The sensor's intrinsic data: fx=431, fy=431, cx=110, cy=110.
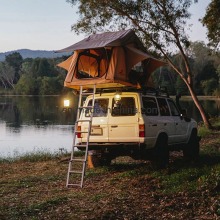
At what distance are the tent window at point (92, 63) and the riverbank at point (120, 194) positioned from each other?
8.96 feet

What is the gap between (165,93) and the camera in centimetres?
1294

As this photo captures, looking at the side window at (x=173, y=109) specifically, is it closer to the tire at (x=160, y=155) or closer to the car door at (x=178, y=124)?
the car door at (x=178, y=124)

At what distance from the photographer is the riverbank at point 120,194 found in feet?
24.8

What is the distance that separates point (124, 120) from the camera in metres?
11.3

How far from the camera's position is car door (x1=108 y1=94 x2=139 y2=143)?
11133mm

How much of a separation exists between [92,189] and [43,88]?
114178 mm

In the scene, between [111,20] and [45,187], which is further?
[111,20]

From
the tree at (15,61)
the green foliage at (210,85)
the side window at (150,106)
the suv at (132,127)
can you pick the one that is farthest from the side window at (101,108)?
the tree at (15,61)

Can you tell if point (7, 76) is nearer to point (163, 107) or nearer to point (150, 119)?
point (163, 107)

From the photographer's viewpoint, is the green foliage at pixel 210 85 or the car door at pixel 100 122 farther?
the green foliage at pixel 210 85

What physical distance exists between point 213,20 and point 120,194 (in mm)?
17701

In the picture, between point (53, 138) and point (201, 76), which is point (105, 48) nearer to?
point (53, 138)

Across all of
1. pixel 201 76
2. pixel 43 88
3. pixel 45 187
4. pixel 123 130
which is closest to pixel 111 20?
pixel 123 130

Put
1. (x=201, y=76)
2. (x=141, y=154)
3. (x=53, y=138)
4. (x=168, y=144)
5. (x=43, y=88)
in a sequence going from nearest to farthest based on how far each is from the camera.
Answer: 1. (x=141, y=154)
2. (x=168, y=144)
3. (x=53, y=138)
4. (x=201, y=76)
5. (x=43, y=88)
